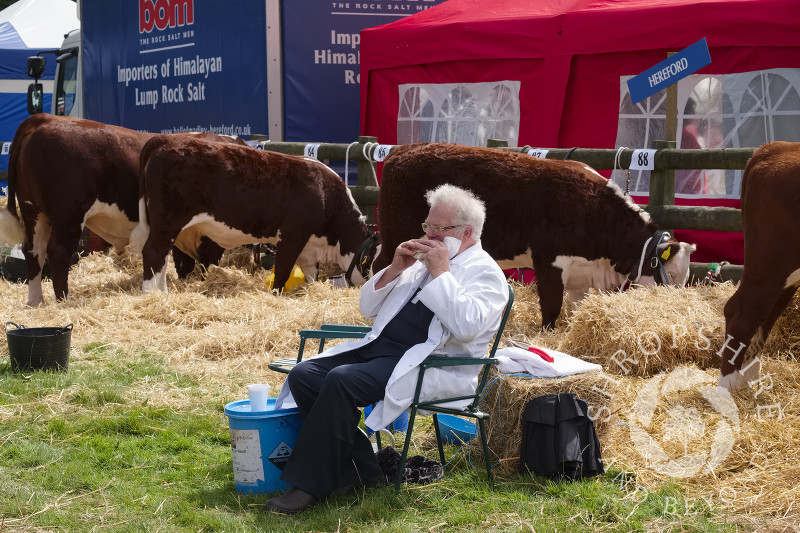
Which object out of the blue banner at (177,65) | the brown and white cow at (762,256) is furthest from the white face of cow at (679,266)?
the blue banner at (177,65)

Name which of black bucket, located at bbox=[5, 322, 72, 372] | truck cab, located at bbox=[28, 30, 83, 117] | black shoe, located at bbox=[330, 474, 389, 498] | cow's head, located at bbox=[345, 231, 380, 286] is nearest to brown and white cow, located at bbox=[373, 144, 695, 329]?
cow's head, located at bbox=[345, 231, 380, 286]

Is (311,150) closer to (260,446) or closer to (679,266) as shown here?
(679,266)

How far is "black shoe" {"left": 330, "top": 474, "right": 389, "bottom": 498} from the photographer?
3964 millimetres

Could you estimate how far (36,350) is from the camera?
598 centimetres

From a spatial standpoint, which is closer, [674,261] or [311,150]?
[674,261]

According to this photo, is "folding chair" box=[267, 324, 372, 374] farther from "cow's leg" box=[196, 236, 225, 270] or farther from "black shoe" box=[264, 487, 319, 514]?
"cow's leg" box=[196, 236, 225, 270]

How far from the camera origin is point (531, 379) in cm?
439

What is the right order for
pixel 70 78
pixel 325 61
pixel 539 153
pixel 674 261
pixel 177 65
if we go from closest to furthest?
pixel 674 261, pixel 539 153, pixel 325 61, pixel 177 65, pixel 70 78

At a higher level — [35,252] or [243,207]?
[243,207]

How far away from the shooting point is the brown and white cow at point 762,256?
4.90m

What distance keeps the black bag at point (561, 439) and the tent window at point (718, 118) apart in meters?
5.01

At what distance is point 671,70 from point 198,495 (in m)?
4.96

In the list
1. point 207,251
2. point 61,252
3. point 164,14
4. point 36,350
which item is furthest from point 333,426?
point 164,14

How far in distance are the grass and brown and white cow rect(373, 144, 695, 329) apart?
2.77 m
